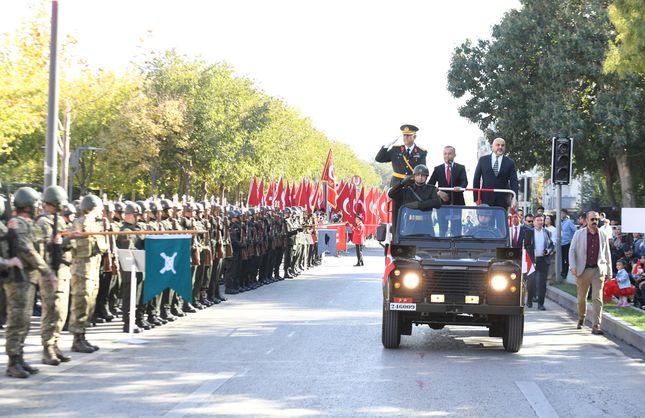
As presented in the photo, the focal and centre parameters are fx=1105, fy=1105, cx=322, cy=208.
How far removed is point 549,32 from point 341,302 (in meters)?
25.8

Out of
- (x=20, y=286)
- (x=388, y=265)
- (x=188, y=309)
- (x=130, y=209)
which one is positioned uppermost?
(x=130, y=209)

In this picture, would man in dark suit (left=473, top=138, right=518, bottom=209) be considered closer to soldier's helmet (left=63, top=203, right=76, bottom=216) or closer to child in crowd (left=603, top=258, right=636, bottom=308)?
soldier's helmet (left=63, top=203, right=76, bottom=216)

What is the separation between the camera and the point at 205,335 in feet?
53.8

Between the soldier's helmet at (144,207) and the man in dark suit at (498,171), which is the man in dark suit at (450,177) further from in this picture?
the soldier's helmet at (144,207)

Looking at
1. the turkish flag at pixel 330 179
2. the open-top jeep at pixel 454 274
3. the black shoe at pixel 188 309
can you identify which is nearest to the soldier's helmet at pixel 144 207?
the black shoe at pixel 188 309

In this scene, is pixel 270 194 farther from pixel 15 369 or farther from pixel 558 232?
pixel 15 369

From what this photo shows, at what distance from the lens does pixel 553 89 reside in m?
45.2

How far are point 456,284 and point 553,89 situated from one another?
32556mm

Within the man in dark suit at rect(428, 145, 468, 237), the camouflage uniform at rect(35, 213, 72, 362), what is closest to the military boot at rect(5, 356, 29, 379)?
the camouflage uniform at rect(35, 213, 72, 362)

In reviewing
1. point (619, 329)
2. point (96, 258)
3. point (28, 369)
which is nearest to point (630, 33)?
point (619, 329)

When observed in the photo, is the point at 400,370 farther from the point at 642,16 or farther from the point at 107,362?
the point at 642,16

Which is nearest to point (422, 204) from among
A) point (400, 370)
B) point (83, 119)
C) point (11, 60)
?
point (400, 370)

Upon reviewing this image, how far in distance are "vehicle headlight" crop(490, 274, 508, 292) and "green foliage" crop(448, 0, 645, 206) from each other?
1178 inches

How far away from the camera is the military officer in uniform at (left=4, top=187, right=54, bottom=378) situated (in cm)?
1174
